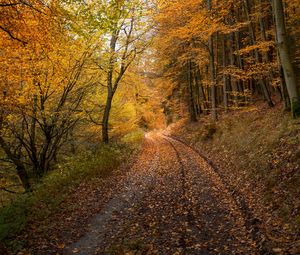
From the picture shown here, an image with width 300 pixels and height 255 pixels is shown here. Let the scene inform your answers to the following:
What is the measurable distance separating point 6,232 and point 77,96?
8.70m

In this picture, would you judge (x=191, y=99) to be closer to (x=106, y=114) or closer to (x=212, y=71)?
(x=212, y=71)

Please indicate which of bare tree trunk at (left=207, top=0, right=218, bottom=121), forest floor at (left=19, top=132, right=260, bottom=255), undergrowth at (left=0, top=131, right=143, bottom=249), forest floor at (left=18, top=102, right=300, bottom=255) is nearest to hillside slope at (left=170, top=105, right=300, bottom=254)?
→ forest floor at (left=18, top=102, right=300, bottom=255)

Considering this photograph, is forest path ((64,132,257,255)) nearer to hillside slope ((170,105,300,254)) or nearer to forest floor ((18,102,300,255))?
forest floor ((18,102,300,255))

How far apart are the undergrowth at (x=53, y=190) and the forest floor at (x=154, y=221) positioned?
543 millimetres

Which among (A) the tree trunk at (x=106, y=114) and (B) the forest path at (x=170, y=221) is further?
(A) the tree trunk at (x=106, y=114)

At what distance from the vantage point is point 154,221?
8.31 metres

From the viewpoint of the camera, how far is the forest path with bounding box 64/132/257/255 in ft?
21.7

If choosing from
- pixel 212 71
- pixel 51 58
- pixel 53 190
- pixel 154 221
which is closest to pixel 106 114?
pixel 51 58

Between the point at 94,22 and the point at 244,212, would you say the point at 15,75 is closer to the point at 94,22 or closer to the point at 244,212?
the point at 94,22

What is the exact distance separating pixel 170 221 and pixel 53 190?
529 centimetres

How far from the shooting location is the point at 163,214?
8781 mm

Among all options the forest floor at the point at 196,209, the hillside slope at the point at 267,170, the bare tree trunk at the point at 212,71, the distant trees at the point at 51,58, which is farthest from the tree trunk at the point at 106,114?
the bare tree trunk at the point at 212,71

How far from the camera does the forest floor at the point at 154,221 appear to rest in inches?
264

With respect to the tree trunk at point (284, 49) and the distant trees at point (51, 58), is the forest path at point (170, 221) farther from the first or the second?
the distant trees at point (51, 58)
